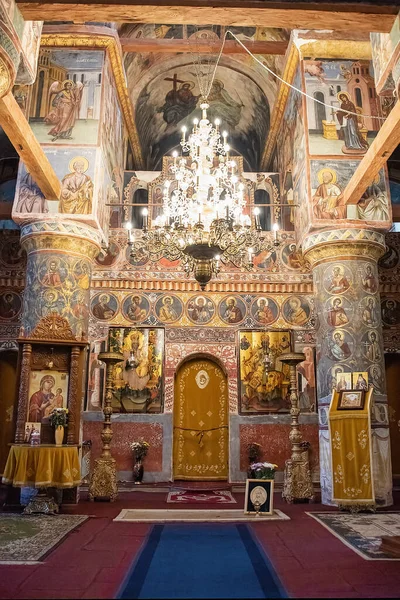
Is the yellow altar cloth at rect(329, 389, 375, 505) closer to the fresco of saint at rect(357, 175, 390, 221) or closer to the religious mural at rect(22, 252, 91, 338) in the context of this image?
the fresco of saint at rect(357, 175, 390, 221)

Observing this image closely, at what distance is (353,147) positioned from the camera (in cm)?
1036

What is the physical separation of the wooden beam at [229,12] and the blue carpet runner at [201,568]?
603 centimetres

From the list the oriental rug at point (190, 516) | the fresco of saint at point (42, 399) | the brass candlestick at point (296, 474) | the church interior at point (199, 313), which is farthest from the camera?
the brass candlestick at point (296, 474)

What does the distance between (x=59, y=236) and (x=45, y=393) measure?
9.94ft

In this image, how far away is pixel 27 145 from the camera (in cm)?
782

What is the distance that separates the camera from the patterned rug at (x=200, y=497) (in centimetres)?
909

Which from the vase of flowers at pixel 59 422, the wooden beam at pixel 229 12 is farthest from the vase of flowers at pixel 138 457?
the wooden beam at pixel 229 12

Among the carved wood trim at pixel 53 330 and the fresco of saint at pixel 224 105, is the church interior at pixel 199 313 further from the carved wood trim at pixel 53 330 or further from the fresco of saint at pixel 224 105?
the fresco of saint at pixel 224 105

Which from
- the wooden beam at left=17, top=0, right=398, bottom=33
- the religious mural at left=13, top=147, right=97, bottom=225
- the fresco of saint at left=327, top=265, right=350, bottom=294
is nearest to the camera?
the wooden beam at left=17, top=0, right=398, bottom=33

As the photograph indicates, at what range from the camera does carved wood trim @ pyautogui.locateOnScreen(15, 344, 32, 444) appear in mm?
8039

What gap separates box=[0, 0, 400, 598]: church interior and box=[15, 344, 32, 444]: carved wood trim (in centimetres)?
4

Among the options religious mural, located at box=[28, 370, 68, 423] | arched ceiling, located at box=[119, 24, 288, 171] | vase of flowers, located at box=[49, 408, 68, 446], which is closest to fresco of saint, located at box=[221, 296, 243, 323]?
religious mural, located at box=[28, 370, 68, 423]

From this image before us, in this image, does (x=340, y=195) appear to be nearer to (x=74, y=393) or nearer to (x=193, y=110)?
(x=74, y=393)

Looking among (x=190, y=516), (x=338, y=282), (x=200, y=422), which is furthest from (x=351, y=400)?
(x=200, y=422)
